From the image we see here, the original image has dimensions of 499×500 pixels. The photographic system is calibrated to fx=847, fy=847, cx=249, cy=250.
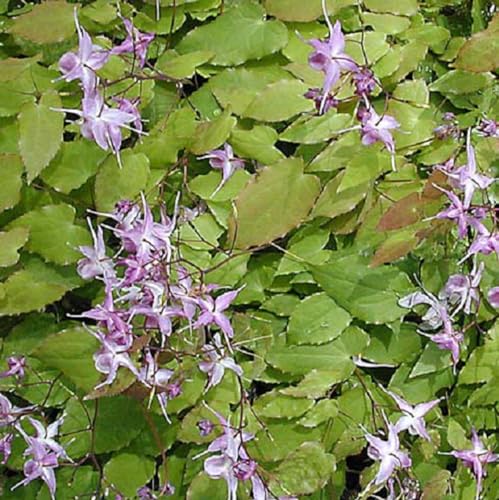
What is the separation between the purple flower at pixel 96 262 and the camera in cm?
113

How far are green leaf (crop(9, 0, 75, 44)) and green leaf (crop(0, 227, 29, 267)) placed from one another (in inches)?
11.7

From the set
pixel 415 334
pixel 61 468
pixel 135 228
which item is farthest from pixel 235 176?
pixel 61 468

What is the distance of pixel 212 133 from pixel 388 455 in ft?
1.69

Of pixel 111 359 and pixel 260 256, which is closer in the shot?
pixel 111 359

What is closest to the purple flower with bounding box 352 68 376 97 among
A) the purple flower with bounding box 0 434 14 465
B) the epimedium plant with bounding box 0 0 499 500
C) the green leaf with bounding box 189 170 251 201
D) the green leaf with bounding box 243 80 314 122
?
the epimedium plant with bounding box 0 0 499 500

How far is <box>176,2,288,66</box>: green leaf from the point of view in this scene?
4.21ft

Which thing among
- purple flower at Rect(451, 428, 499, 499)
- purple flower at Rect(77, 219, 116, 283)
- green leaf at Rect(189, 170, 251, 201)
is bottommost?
purple flower at Rect(451, 428, 499, 499)

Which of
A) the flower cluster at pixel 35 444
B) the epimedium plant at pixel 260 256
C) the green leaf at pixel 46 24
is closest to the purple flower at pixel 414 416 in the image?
the epimedium plant at pixel 260 256

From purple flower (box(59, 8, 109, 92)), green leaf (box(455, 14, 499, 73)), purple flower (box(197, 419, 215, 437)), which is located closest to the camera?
purple flower (box(59, 8, 109, 92))

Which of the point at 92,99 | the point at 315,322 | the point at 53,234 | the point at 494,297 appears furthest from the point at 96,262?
the point at 494,297

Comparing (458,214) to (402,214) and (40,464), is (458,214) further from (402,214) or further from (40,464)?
(40,464)

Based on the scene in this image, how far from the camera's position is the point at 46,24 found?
4.19 ft

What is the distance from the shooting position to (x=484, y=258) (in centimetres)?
123

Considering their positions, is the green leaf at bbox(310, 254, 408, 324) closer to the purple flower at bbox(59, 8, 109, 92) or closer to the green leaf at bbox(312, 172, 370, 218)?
the green leaf at bbox(312, 172, 370, 218)
